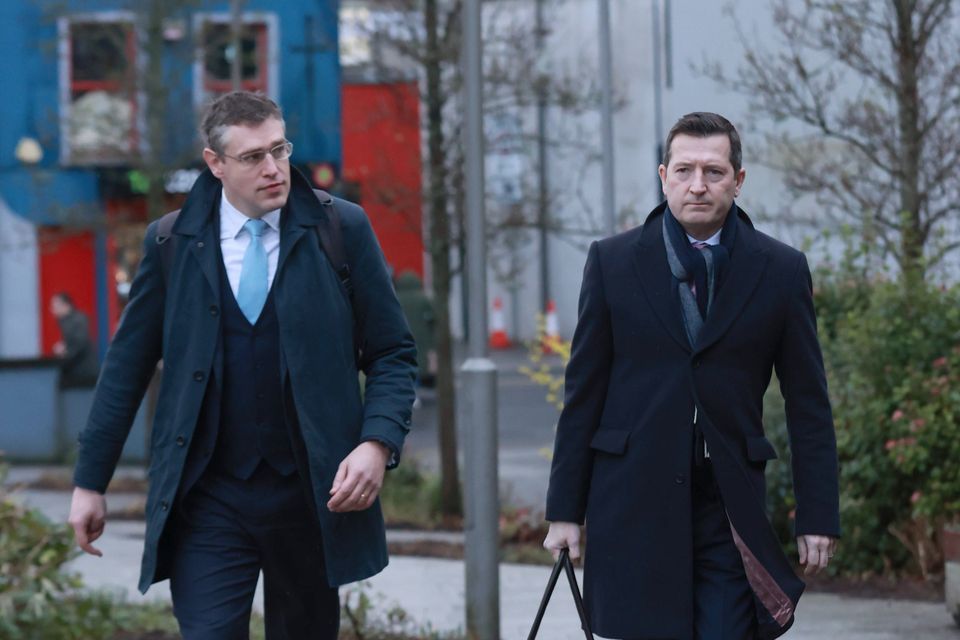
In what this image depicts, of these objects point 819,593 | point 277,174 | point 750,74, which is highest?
point 750,74

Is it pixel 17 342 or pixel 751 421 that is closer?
pixel 751 421

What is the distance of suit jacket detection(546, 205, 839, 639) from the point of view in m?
4.18

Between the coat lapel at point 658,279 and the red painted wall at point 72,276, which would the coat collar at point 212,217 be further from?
the red painted wall at point 72,276

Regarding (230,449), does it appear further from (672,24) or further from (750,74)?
(672,24)

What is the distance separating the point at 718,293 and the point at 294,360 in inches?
41.9

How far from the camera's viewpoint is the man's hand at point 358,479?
4305mm

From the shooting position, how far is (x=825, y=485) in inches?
167

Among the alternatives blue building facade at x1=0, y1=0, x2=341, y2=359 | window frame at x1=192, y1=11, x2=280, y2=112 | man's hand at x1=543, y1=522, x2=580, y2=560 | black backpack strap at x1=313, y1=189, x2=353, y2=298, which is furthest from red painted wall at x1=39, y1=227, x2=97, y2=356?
man's hand at x1=543, y1=522, x2=580, y2=560

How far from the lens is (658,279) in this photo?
4277 mm

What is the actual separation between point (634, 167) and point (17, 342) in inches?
446

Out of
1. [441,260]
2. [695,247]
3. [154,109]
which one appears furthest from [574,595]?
[154,109]

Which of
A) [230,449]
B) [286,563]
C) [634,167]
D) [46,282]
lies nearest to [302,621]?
[286,563]

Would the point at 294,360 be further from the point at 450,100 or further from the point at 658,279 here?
the point at 450,100

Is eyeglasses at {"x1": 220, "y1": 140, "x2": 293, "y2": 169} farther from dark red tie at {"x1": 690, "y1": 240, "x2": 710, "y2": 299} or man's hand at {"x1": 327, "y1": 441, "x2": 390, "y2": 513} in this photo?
dark red tie at {"x1": 690, "y1": 240, "x2": 710, "y2": 299}
